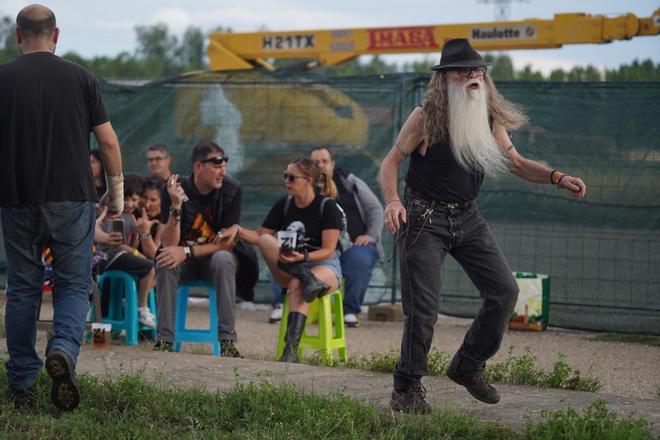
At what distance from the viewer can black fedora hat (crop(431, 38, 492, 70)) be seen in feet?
18.4

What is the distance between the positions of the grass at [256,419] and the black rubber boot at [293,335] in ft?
5.72

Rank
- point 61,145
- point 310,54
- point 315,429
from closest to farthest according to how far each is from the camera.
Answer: point 315,429, point 61,145, point 310,54

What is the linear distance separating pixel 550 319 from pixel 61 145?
574 centimetres

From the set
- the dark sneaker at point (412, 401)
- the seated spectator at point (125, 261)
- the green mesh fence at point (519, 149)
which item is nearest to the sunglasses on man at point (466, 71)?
the dark sneaker at point (412, 401)

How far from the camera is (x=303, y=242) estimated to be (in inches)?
325

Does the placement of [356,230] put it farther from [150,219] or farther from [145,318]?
[145,318]

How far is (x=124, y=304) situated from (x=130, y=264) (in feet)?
1.42

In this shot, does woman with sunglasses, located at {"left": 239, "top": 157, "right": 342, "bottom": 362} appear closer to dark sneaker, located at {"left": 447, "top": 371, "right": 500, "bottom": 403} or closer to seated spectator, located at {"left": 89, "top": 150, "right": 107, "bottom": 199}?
seated spectator, located at {"left": 89, "top": 150, "right": 107, "bottom": 199}

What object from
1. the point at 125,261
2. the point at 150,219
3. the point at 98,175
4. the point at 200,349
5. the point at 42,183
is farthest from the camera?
the point at 98,175

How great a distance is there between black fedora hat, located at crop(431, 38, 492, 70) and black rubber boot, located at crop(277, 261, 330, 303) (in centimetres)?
259

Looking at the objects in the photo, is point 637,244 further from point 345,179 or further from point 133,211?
point 133,211

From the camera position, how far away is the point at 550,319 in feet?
33.5

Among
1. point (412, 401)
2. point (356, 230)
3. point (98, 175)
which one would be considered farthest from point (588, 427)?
point (98, 175)

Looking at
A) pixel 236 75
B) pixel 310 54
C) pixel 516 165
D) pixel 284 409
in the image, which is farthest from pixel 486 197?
pixel 310 54
